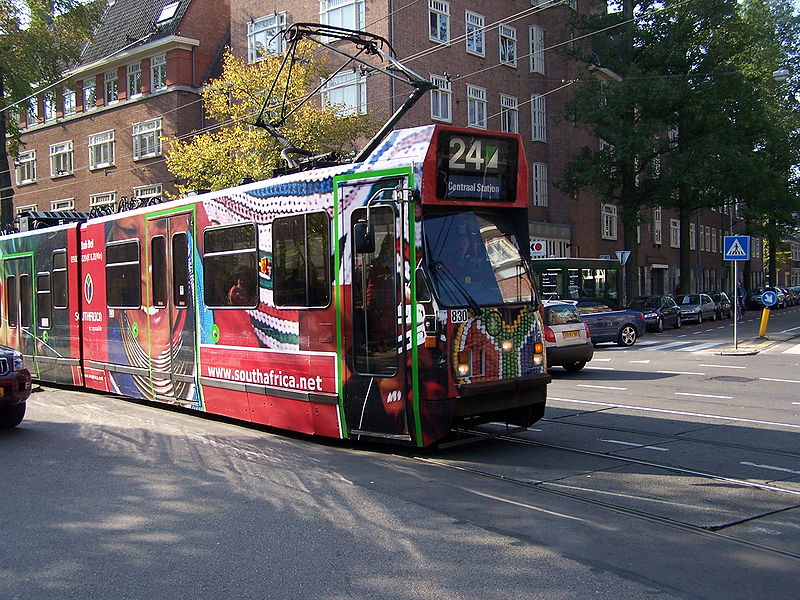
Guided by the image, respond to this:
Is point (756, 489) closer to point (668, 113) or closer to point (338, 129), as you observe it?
point (338, 129)

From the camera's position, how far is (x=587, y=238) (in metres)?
45.6

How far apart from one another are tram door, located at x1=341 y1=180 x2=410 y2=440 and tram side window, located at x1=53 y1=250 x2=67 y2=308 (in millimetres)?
7937

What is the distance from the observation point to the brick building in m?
33.0

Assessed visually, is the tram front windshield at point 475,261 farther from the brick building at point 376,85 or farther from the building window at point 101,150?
the building window at point 101,150

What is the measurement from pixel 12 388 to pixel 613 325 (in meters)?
18.7

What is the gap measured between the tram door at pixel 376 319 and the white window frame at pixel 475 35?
29125 millimetres

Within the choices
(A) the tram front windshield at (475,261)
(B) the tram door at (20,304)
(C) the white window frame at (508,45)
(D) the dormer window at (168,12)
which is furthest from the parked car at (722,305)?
(A) the tram front windshield at (475,261)

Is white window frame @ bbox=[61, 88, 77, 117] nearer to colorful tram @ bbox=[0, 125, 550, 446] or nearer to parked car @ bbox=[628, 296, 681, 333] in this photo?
parked car @ bbox=[628, 296, 681, 333]

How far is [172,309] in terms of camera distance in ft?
38.0

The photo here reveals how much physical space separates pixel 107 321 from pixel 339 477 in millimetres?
7127

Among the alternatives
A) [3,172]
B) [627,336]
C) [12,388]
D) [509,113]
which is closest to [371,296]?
[12,388]

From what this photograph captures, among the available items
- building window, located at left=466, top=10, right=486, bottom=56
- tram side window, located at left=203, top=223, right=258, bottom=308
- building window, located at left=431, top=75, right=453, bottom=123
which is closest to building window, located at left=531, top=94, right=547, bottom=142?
building window, located at left=466, top=10, right=486, bottom=56

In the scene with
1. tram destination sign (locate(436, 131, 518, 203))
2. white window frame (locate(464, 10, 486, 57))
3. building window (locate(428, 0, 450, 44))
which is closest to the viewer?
tram destination sign (locate(436, 131, 518, 203))

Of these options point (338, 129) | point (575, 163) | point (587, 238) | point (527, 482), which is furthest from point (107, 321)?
point (587, 238)
